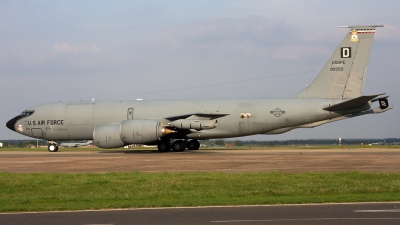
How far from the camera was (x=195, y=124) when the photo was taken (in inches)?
1410

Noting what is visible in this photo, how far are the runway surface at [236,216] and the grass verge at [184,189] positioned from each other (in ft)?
2.74

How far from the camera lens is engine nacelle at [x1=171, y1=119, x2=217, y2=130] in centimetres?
3581

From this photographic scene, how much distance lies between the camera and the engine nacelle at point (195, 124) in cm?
3581

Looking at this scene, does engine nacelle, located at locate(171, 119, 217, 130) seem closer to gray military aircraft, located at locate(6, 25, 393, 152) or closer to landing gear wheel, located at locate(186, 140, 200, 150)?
gray military aircraft, located at locate(6, 25, 393, 152)

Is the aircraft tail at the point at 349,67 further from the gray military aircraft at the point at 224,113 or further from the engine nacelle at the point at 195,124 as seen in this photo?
the engine nacelle at the point at 195,124

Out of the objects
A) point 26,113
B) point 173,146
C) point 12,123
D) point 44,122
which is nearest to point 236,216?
point 173,146

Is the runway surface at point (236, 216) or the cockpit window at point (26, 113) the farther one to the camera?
the cockpit window at point (26, 113)

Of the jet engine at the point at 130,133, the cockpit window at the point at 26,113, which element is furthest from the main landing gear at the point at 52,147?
A: the jet engine at the point at 130,133

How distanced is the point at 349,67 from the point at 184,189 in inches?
978

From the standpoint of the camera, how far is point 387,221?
366 inches

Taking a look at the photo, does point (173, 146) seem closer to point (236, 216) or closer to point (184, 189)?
point (184, 189)

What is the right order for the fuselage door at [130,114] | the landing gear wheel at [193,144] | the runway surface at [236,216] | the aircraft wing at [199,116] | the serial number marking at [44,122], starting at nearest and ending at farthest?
the runway surface at [236,216] < the aircraft wing at [199,116] < the fuselage door at [130,114] < the serial number marking at [44,122] < the landing gear wheel at [193,144]

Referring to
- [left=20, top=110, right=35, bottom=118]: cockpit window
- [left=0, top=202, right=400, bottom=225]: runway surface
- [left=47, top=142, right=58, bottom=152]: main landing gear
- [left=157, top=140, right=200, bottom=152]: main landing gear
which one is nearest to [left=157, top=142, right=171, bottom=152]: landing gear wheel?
[left=157, top=140, right=200, bottom=152]: main landing gear

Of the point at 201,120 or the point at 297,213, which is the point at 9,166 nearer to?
the point at 201,120
